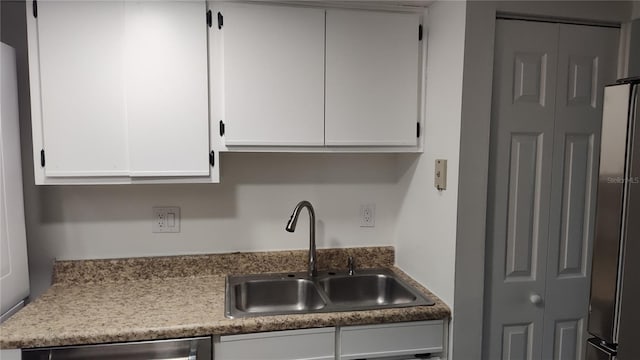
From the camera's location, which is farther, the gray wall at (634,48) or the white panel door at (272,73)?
the white panel door at (272,73)

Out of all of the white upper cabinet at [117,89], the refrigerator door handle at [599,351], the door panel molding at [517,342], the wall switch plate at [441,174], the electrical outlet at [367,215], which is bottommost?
the door panel molding at [517,342]

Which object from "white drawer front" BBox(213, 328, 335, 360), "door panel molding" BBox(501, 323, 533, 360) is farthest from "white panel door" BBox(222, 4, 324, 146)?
"door panel molding" BBox(501, 323, 533, 360)

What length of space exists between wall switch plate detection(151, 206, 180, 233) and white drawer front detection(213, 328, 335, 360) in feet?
2.27

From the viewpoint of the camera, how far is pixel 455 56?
1521mm

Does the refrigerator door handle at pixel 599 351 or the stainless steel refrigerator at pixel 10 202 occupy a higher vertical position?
the stainless steel refrigerator at pixel 10 202

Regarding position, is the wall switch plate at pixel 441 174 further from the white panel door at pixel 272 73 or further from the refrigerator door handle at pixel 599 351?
the refrigerator door handle at pixel 599 351

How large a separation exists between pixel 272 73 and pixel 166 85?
0.42 meters

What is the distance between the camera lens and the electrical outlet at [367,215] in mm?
2100

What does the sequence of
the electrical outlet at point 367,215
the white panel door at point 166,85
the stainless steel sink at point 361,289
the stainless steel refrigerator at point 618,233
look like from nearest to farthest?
the stainless steel refrigerator at point 618,233, the white panel door at point 166,85, the stainless steel sink at point 361,289, the electrical outlet at point 367,215

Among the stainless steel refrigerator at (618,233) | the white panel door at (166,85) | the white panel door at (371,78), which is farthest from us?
the white panel door at (371,78)

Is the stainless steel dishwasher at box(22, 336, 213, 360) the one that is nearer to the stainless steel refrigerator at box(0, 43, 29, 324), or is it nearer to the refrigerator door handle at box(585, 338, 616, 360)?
the stainless steel refrigerator at box(0, 43, 29, 324)

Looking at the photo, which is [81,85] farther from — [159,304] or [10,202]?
[159,304]

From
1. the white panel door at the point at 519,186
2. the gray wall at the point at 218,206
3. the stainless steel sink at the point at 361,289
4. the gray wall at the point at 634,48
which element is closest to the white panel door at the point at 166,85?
the gray wall at the point at 218,206

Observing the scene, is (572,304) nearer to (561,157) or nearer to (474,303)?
(474,303)
